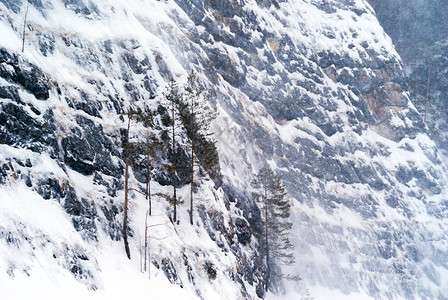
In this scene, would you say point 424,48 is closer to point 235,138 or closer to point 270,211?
point 235,138

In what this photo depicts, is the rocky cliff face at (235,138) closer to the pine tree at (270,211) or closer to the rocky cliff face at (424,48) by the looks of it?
the pine tree at (270,211)

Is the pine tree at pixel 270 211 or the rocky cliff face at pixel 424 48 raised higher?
the rocky cliff face at pixel 424 48

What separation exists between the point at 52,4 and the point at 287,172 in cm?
3131

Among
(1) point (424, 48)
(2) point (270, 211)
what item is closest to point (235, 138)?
(2) point (270, 211)

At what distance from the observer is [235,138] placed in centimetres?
3984

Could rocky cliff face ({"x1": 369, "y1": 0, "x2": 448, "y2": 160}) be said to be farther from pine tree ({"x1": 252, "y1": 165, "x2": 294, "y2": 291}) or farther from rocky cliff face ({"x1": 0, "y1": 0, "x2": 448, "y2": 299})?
pine tree ({"x1": 252, "y1": 165, "x2": 294, "y2": 291})

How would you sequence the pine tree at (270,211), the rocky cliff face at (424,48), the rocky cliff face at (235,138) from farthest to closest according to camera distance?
the rocky cliff face at (424,48) → the pine tree at (270,211) → the rocky cliff face at (235,138)

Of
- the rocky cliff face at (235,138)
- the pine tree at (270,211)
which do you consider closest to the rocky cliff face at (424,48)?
the rocky cliff face at (235,138)

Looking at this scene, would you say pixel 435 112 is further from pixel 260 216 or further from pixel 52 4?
pixel 52 4

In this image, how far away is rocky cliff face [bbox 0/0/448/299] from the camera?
18.3 meters

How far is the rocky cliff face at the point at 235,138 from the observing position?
18297 mm

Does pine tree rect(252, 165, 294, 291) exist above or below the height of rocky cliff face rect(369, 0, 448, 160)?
below

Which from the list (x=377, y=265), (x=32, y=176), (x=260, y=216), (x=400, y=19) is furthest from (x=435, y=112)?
(x=32, y=176)

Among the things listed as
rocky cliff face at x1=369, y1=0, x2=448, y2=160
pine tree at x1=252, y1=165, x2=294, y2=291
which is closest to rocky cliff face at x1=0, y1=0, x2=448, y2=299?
pine tree at x1=252, y1=165, x2=294, y2=291
